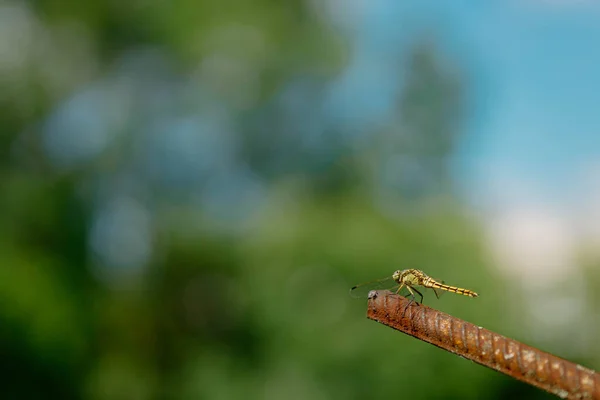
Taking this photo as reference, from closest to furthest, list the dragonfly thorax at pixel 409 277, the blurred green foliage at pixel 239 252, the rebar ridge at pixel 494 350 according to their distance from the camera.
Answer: the rebar ridge at pixel 494 350, the dragonfly thorax at pixel 409 277, the blurred green foliage at pixel 239 252

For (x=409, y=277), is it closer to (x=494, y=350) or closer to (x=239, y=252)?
(x=494, y=350)

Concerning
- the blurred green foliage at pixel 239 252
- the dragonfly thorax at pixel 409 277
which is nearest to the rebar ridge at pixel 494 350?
the dragonfly thorax at pixel 409 277

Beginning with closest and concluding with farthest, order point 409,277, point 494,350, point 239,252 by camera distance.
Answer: point 494,350, point 409,277, point 239,252

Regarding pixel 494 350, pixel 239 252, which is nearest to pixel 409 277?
pixel 494 350

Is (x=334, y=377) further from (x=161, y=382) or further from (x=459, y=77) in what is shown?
(x=459, y=77)

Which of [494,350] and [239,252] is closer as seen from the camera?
[494,350]

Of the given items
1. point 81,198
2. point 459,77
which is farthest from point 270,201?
point 459,77

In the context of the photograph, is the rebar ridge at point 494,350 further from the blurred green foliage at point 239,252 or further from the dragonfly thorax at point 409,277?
the blurred green foliage at point 239,252
